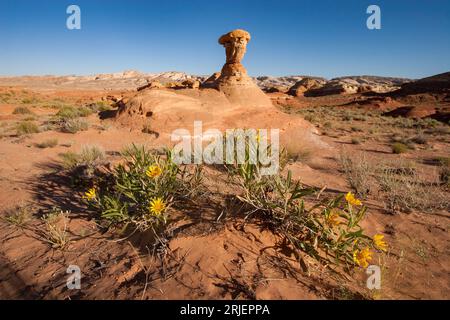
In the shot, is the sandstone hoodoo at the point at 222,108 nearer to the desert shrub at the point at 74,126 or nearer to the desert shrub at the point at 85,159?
the desert shrub at the point at 74,126

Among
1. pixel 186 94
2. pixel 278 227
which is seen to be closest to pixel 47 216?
pixel 278 227

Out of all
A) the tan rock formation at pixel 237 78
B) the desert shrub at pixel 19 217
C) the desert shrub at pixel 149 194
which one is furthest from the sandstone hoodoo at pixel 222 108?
the desert shrub at pixel 149 194

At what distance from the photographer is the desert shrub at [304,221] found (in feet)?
7.22

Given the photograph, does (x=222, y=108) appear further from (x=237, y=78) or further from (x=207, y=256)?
(x=207, y=256)

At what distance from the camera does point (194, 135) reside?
9.78m

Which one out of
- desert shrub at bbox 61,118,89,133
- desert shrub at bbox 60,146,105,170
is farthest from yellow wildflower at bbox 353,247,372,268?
desert shrub at bbox 61,118,89,133

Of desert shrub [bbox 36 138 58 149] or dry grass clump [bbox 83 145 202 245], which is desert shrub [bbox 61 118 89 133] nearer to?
desert shrub [bbox 36 138 58 149]

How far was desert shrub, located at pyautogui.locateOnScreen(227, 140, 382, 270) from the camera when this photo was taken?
2.20 meters

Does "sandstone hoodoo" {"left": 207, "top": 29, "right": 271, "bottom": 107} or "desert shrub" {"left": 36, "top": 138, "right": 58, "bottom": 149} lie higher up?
"sandstone hoodoo" {"left": 207, "top": 29, "right": 271, "bottom": 107}

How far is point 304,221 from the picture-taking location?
235 centimetres

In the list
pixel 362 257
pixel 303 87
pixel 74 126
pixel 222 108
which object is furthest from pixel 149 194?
pixel 303 87

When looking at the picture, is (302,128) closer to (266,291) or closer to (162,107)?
(162,107)

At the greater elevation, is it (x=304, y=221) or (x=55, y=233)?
(x=304, y=221)

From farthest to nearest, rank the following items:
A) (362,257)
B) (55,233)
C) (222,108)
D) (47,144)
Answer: (222,108), (47,144), (55,233), (362,257)
